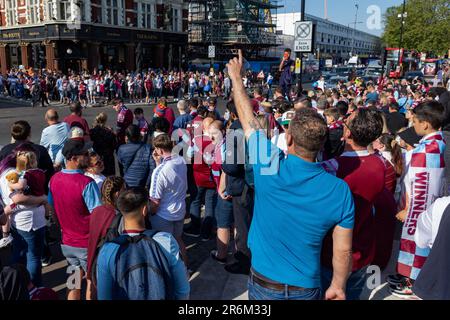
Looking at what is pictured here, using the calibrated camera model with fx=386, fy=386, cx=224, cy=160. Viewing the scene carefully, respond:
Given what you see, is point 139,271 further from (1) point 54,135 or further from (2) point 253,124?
(1) point 54,135

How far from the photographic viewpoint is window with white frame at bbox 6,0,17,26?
34562mm

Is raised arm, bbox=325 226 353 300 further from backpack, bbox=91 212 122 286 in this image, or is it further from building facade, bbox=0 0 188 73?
building facade, bbox=0 0 188 73

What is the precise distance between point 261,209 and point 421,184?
7.10ft

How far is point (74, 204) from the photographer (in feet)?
12.0

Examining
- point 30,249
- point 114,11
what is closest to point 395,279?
point 30,249

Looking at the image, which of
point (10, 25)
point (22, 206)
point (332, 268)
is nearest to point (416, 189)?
point (332, 268)

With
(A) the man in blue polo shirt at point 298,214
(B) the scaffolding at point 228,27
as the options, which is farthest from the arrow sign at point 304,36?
(B) the scaffolding at point 228,27

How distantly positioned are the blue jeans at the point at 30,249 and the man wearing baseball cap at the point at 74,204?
43 cm

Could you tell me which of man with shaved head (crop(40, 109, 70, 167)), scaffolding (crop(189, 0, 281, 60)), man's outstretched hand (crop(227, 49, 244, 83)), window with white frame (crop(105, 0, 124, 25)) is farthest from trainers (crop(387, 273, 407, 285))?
scaffolding (crop(189, 0, 281, 60))

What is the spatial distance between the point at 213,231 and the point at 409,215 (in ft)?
9.69

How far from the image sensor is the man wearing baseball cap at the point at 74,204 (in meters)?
3.63

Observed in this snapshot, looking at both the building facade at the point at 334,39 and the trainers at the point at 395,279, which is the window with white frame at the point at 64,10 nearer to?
the trainers at the point at 395,279

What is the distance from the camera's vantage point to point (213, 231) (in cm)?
593
